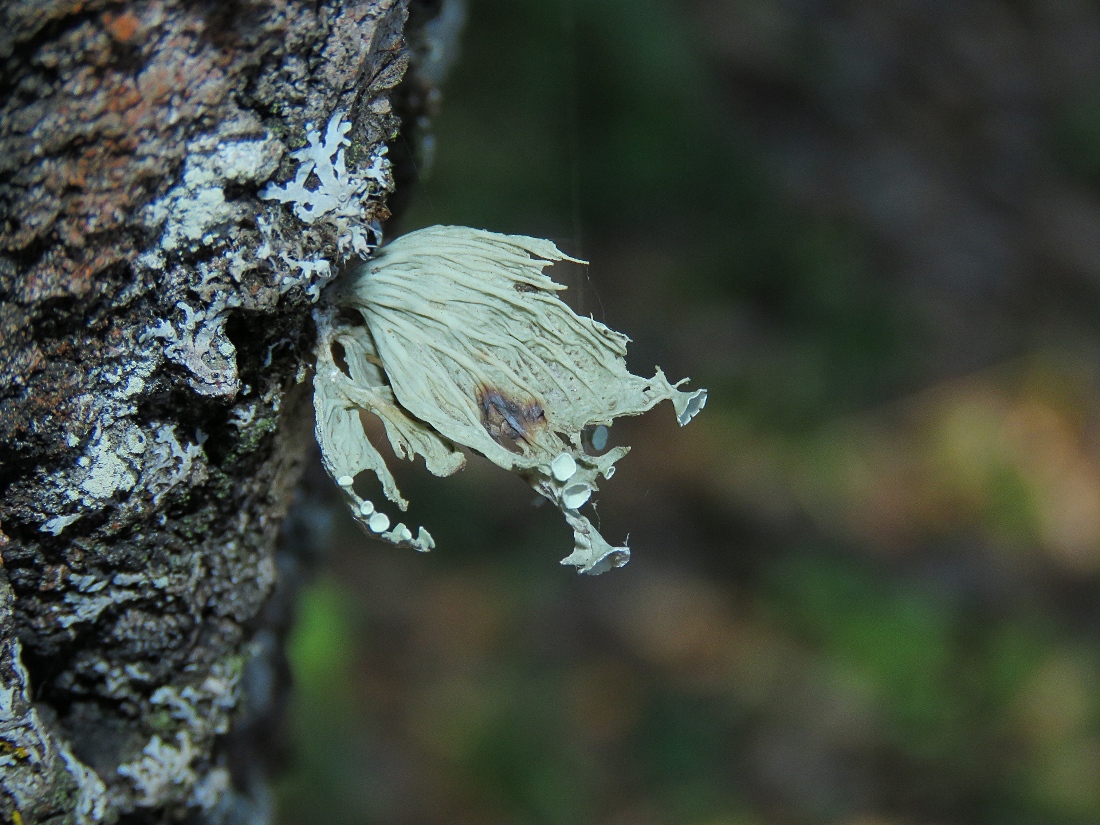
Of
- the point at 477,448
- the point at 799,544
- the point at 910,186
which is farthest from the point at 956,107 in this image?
the point at 477,448

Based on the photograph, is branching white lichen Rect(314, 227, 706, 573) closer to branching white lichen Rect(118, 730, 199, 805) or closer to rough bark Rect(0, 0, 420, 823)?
rough bark Rect(0, 0, 420, 823)

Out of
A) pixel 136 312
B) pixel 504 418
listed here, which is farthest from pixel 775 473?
pixel 136 312

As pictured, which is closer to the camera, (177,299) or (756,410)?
(177,299)

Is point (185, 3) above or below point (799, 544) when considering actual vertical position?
above

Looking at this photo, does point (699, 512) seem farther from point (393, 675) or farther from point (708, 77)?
point (708, 77)

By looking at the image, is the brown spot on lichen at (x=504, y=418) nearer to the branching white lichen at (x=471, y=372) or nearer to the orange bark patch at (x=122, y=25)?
the branching white lichen at (x=471, y=372)

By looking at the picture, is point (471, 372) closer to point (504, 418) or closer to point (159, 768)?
point (504, 418)

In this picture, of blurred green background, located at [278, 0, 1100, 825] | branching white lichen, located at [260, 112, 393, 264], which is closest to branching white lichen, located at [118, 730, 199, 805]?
branching white lichen, located at [260, 112, 393, 264]
